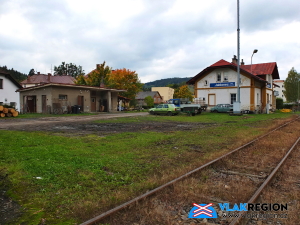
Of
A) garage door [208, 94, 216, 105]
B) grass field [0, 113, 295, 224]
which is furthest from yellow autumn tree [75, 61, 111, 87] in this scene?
grass field [0, 113, 295, 224]

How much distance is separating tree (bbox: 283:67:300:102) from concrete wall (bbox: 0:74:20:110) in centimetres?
7376

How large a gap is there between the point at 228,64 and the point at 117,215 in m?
33.5

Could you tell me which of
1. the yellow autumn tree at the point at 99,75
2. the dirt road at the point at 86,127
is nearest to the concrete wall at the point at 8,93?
the yellow autumn tree at the point at 99,75

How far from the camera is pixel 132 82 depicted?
5403cm

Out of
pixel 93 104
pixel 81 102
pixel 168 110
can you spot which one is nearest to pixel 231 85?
pixel 168 110

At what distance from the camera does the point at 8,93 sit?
36.4 m

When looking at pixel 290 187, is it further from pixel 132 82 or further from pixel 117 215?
pixel 132 82

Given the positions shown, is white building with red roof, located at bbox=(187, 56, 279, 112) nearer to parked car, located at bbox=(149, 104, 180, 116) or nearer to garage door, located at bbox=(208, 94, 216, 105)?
garage door, located at bbox=(208, 94, 216, 105)

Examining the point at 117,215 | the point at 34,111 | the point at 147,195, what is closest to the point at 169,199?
the point at 147,195

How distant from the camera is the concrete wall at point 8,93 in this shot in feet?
117

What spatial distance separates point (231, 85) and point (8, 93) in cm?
3194

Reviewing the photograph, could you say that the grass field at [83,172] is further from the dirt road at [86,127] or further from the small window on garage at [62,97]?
the small window on garage at [62,97]

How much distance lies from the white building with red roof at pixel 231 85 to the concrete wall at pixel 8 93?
26.8 metres

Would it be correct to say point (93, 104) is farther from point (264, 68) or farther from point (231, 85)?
point (264, 68)
